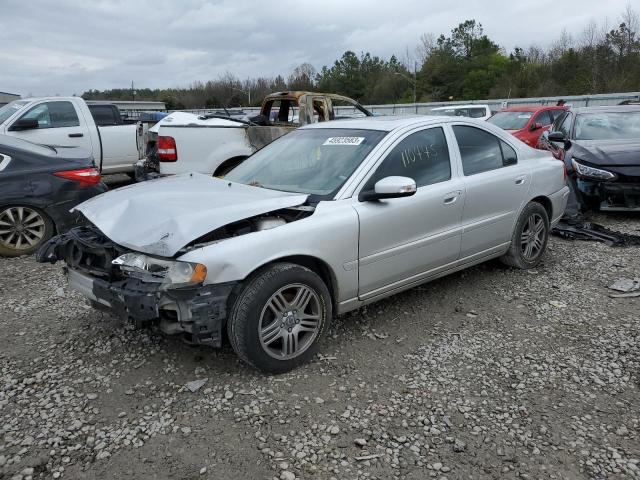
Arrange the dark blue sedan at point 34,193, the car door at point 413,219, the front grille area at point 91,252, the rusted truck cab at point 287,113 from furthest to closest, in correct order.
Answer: the rusted truck cab at point 287,113 < the dark blue sedan at point 34,193 < the car door at point 413,219 < the front grille area at point 91,252

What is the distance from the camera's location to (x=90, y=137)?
9477 millimetres

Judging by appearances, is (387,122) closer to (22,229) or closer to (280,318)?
(280,318)

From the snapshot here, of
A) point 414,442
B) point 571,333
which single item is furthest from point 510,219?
point 414,442

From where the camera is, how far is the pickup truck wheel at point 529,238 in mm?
4992

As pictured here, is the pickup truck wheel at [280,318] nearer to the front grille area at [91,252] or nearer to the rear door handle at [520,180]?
the front grille area at [91,252]

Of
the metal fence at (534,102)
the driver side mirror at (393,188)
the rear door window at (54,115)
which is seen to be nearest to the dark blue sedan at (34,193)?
the rear door window at (54,115)

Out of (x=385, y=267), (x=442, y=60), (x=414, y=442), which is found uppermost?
(x=442, y=60)

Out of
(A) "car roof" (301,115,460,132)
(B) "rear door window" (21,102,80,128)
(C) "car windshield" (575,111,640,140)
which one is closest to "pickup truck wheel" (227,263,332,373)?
(A) "car roof" (301,115,460,132)

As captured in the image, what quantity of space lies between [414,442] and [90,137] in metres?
8.82

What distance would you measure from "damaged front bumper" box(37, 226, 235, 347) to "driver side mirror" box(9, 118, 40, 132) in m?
6.53

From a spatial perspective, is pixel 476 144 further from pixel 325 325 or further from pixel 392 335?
pixel 325 325

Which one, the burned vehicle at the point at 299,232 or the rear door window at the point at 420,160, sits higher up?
the rear door window at the point at 420,160

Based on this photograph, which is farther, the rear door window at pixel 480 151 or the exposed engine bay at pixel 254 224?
the rear door window at pixel 480 151

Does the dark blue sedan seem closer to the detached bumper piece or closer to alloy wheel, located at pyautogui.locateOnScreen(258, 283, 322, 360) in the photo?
alloy wheel, located at pyautogui.locateOnScreen(258, 283, 322, 360)
